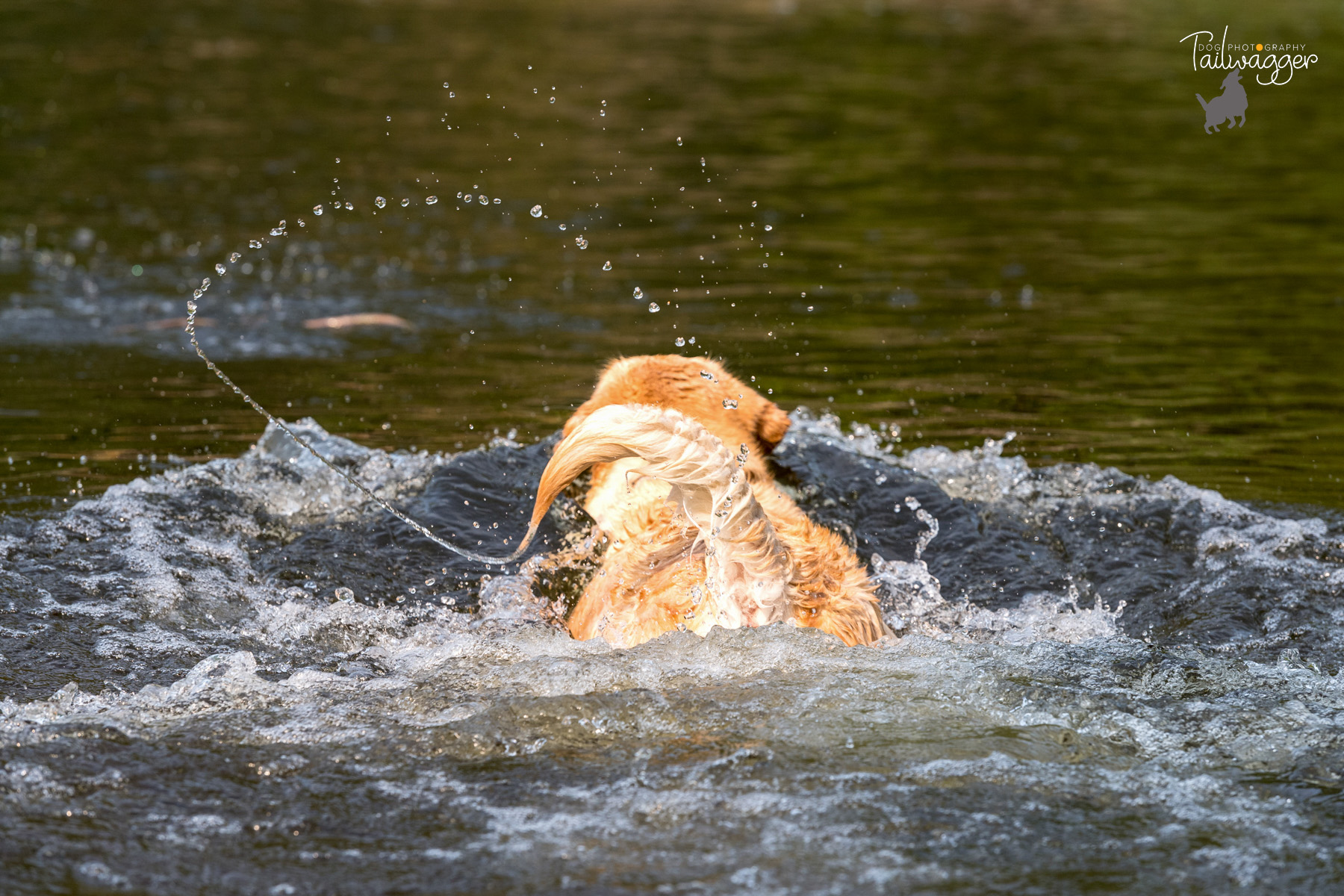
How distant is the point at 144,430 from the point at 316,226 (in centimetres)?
534

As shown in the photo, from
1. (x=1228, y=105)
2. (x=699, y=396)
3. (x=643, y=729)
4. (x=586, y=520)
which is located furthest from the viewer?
(x=1228, y=105)

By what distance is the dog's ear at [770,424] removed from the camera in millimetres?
5227

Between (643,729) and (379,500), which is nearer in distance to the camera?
(643,729)

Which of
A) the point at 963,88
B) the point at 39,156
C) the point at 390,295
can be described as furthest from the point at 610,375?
the point at 963,88

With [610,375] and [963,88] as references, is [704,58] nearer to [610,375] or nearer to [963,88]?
[963,88]

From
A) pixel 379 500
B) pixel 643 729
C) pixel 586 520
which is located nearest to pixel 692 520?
pixel 643 729

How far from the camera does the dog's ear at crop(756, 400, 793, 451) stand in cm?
523

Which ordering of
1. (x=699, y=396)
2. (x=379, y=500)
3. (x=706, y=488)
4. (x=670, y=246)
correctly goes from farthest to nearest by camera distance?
(x=670, y=246), (x=699, y=396), (x=379, y=500), (x=706, y=488)

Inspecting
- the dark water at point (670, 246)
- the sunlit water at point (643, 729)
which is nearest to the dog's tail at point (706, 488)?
the sunlit water at point (643, 729)

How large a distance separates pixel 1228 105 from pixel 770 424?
15.7 meters

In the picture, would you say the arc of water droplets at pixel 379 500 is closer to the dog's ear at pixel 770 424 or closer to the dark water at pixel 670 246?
the dog's ear at pixel 770 424

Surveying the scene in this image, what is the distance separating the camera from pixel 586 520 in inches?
244

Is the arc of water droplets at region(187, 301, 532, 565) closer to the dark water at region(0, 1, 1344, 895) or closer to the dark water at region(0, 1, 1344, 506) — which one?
the dark water at region(0, 1, 1344, 895)

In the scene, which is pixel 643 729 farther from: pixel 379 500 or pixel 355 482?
pixel 355 482
